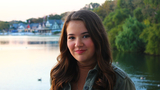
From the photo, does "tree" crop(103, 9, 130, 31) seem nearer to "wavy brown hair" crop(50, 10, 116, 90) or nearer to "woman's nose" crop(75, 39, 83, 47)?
"wavy brown hair" crop(50, 10, 116, 90)

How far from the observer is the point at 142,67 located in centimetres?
1744

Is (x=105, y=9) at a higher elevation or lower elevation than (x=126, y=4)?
lower

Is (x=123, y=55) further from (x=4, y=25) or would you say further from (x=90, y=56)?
(x=4, y=25)

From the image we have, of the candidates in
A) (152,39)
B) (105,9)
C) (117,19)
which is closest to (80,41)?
(152,39)

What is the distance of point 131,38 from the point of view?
23.4 metres

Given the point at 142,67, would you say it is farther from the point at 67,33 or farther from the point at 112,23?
the point at 67,33

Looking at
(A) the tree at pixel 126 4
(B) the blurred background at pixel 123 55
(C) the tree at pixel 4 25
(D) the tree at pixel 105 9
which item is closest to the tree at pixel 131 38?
(B) the blurred background at pixel 123 55

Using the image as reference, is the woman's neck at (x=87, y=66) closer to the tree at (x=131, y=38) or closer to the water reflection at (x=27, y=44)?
the tree at (x=131, y=38)

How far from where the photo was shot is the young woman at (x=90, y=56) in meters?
1.35

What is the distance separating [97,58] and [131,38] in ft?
74.3

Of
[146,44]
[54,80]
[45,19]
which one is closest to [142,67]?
[146,44]

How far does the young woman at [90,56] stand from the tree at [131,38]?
72.4 ft

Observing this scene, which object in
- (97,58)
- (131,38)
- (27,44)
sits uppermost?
(97,58)

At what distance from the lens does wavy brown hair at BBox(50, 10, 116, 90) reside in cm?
136
